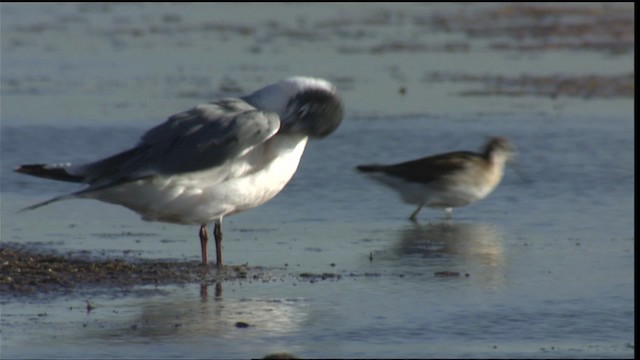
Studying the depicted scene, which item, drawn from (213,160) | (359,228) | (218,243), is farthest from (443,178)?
(213,160)

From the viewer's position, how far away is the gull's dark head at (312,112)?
8.51m

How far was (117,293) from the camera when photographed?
805 cm

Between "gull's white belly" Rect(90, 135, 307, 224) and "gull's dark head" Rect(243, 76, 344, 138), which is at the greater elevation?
"gull's dark head" Rect(243, 76, 344, 138)

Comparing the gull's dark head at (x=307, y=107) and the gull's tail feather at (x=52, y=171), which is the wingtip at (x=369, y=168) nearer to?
the gull's dark head at (x=307, y=107)

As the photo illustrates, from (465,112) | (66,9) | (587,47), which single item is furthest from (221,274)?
(66,9)

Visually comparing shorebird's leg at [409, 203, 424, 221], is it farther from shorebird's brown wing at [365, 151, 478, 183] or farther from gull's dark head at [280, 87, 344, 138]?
gull's dark head at [280, 87, 344, 138]

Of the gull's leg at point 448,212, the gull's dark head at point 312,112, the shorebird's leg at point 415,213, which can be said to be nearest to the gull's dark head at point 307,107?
the gull's dark head at point 312,112

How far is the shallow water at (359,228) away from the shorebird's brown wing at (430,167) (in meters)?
0.28

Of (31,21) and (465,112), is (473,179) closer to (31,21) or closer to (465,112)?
(465,112)

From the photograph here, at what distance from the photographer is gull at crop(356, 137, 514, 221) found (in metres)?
11.1

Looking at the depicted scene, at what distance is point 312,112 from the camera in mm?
8539

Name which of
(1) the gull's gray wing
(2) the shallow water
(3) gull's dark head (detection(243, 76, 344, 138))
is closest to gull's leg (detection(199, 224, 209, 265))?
(2) the shallow water

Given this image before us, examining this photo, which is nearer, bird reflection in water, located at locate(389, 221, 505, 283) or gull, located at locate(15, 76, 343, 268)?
gull, located at locate(15, 76, 343, 268)

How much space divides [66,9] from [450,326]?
826 inches
